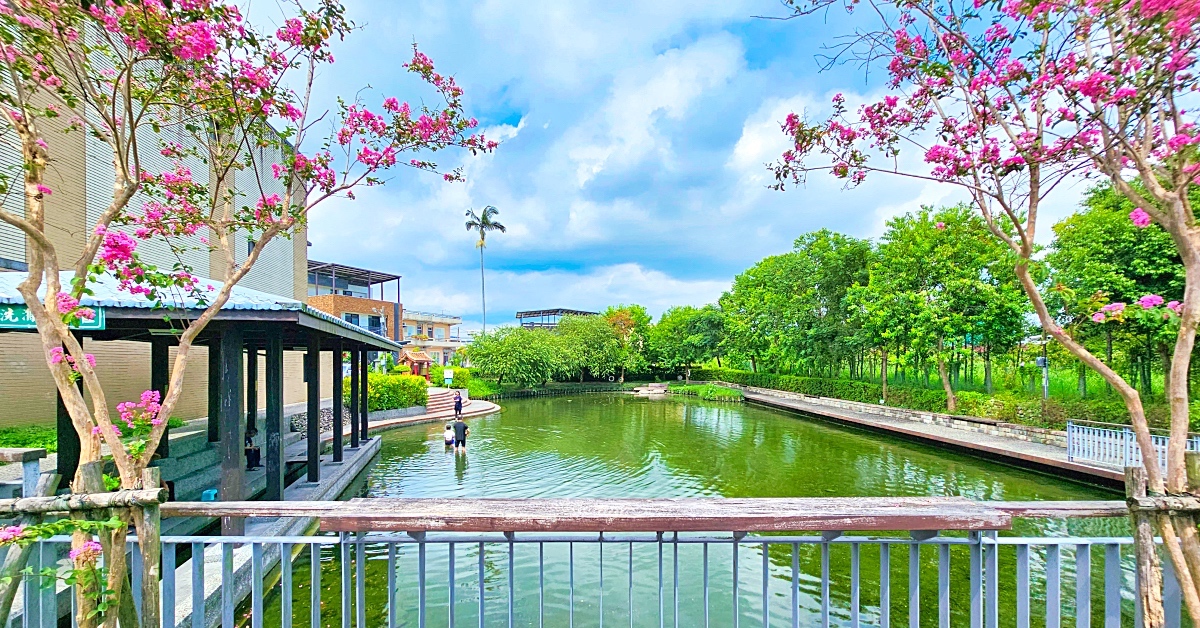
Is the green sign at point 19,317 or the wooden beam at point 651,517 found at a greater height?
the green sign at point 19,317

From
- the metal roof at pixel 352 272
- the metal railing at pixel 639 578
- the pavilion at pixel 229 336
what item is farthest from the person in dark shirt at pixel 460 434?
the metal roof at pixel 352 272

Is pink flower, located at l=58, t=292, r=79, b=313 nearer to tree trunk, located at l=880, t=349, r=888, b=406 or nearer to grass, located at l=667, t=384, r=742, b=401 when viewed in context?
tree trunk, located at l=880, t=349, r=888, b=406

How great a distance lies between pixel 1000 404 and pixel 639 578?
1176cm

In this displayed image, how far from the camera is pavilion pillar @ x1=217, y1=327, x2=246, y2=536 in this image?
17.0ft

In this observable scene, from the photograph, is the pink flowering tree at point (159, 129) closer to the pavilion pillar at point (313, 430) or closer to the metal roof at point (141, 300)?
the metal roof at point (141, 300)

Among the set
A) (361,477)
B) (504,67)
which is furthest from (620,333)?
(504,67)

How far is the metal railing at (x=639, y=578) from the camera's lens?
1884mm

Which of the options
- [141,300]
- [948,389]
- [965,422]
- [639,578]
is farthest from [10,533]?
[948,389]

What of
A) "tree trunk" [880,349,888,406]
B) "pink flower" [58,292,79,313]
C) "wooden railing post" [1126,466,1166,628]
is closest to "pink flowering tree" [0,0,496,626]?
"pink flower" [58,292,79,313]

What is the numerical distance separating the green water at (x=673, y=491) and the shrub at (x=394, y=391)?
86.6 inches

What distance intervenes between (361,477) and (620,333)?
89.3 feet

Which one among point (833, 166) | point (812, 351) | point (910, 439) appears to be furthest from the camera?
point (812, 351)

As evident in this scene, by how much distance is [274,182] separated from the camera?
16453 mm

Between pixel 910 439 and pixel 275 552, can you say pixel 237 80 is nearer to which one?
pixel 275 552
